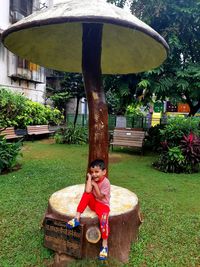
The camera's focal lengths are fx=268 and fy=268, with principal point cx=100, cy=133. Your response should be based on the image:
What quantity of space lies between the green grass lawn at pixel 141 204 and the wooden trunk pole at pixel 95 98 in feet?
4.27

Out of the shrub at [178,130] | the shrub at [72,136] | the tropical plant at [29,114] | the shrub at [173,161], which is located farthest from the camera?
the shrub at [72,136]

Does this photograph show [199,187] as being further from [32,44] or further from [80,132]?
[80,132]

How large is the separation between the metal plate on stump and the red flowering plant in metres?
5.17

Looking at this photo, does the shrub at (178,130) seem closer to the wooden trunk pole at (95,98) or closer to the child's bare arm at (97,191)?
the wooden trunk pole at (95,98)

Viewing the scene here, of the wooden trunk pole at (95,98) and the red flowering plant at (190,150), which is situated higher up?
the wooden trunk pole at (95,98)

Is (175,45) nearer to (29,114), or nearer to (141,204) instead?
(141,204)

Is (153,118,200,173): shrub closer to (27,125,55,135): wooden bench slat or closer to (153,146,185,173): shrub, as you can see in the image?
(153,146,185,173): shrub

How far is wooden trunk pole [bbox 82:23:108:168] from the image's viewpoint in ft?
10.3

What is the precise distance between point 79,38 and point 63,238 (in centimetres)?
256

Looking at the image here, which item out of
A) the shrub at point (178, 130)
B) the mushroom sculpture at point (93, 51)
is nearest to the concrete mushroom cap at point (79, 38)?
the mushroom sculpture at point (93, 51)

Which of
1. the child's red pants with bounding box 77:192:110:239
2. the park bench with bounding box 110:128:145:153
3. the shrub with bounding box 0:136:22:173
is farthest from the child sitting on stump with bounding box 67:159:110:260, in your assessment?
the park bench with bounding box 110:128:145:153

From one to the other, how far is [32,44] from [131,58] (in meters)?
1.37

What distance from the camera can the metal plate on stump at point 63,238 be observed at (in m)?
2.84

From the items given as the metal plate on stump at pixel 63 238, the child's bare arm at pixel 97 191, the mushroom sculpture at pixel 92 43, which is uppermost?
the mushroom sculpture at pixel 92 43
